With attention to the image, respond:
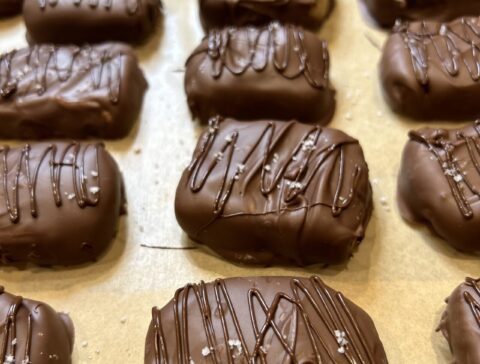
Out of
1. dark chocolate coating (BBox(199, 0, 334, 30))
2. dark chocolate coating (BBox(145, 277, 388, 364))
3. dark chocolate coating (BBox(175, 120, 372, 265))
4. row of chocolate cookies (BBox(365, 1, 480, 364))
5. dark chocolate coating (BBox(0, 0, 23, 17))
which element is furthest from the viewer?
dark chocolate coating (BBox(0, 0, 23, 17))

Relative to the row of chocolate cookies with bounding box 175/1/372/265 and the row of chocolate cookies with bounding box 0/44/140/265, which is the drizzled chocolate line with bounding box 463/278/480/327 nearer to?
the row of chocolate cookies with bounding box 175/1/372/265

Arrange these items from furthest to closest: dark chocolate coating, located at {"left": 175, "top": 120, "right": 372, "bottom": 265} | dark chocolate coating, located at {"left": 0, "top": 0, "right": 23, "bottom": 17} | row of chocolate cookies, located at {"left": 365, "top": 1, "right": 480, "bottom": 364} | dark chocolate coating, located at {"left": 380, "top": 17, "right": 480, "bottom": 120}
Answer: dark chocolate coating, located at {"left": 0, "top": 0, "right": 23, "bottom": 17}, dark chocolate coating, located at {"left": 380, "top": 17, "right": 480, "bottom": 120}, dark chocolate coating, located at {"left": 175, "top": 120, "right": 372, "bottom": 265}, row of chocolate cookies, located at {"left": 365, "top": 1, "right": 480, "bottom": 364}

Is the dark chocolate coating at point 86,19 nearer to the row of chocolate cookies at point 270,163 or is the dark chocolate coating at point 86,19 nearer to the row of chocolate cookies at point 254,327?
the row of chocolate cookies at point 270,163

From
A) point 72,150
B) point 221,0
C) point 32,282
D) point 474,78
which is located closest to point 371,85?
point 474,78

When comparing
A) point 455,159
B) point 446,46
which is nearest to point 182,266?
point 455,159

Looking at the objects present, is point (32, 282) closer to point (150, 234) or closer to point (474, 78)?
point (150, 234)

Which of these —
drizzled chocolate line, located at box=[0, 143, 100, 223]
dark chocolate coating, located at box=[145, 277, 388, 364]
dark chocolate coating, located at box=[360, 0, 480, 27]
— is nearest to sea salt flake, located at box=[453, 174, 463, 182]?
dark chocolate coating, located at box=[145, 277, 388, 364]
